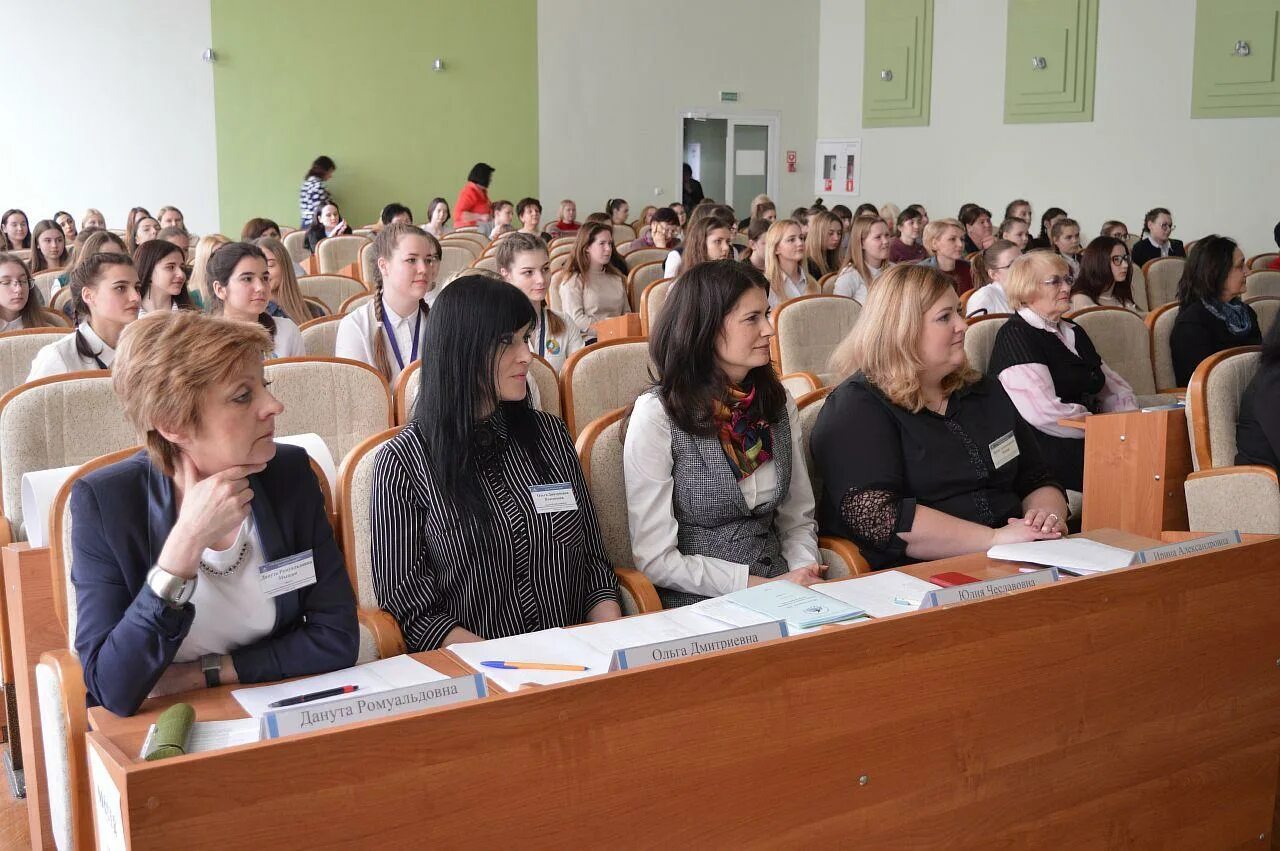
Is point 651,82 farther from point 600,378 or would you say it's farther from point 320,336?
point 600,378

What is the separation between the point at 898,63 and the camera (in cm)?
1620

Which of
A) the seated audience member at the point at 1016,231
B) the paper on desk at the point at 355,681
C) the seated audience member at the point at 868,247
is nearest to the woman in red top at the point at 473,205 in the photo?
the seated audience member at the point at 1016,231

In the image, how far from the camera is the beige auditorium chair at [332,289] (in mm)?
6547

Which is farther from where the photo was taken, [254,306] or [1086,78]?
[1086,78]

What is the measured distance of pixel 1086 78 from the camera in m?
13.9

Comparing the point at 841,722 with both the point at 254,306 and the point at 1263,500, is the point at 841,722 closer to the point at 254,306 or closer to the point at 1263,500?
the point at 1263,500

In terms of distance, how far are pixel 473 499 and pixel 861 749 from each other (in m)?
0.97

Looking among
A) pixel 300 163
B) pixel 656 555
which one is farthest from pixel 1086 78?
pixel 656 555

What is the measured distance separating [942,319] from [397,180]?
13.1 metres

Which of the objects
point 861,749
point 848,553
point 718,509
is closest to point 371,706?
point 861,749

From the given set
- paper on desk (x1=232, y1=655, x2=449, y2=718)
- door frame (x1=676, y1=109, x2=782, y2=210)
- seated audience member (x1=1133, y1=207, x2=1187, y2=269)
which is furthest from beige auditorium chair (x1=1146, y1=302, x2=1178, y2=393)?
door frame (x1=676, y1=109, x2=782, y2=210)

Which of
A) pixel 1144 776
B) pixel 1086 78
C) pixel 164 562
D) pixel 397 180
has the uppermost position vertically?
pixel 1086 78

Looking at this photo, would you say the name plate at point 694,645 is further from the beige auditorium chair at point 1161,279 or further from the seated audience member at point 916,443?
the beige auditorium chair at point 1161,279

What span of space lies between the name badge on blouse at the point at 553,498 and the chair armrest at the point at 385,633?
15.0 inches
